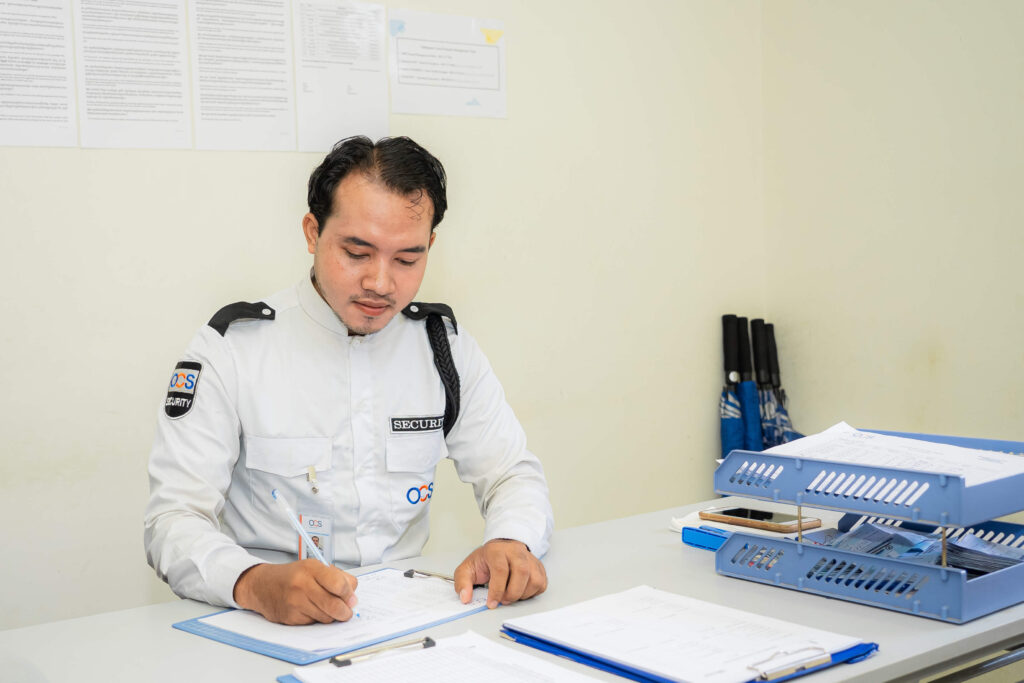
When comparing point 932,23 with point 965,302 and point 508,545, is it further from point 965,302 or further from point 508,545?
point 508,545

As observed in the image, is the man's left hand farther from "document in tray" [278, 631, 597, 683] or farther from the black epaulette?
the black epaulette

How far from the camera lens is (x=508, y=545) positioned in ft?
4.78

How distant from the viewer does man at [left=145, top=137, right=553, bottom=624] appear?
1.64m

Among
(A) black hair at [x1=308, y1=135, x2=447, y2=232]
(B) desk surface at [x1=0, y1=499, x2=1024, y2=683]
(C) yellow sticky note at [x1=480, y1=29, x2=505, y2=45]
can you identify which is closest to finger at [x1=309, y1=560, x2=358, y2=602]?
(B) desk surface at [x1=0, y1=499, x2=1024, y2=683]

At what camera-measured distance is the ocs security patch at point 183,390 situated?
1.64 meters

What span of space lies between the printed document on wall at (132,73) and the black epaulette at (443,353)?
36.1 inches

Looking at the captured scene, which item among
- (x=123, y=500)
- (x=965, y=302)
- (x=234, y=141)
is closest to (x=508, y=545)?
(x=123, y=500)

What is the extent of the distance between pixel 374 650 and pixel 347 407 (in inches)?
28.0

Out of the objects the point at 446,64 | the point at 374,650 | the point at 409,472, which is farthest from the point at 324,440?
the point at 446,64

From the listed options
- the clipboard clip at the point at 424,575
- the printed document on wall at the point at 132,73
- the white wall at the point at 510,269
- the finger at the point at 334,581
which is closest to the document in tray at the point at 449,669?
the finger at the point at 334,581

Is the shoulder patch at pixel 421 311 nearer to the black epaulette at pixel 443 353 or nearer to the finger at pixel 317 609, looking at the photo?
the black epaulette at pixel 443 353

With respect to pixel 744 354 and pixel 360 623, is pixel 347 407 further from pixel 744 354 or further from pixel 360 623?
pixel 744 354

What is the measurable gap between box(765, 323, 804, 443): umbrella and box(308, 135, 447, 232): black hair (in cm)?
187

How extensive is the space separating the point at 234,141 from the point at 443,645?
1712 mm
